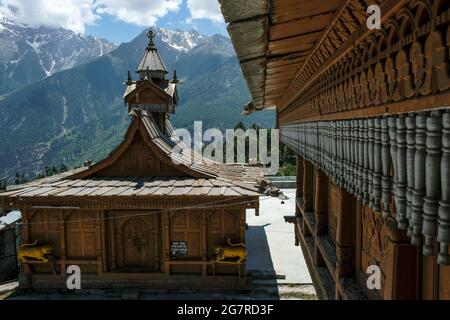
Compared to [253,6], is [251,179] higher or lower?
lower

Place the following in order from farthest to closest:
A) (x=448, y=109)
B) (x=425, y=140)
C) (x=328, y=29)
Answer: (x=328, y=29) → (x=425, y=140) → (x=448, y=109)

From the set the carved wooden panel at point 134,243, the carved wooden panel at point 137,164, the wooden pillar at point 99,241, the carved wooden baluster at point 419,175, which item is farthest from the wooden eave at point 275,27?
the wooden pillar at point 99,241

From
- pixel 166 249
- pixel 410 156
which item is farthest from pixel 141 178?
pixel 410 156

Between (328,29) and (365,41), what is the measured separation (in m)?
0.91

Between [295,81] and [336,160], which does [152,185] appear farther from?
[336,160]

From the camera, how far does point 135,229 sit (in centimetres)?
1358

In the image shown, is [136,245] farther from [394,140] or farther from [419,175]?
[419,175]

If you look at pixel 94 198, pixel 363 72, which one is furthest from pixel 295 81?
pixel 94 198

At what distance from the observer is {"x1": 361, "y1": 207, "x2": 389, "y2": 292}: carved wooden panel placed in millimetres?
4414

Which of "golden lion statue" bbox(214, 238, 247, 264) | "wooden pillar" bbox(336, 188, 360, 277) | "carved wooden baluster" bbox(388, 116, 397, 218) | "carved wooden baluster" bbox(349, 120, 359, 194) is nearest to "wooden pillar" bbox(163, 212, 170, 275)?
"golden lion statue" bbox(214, 238, 247, 264)

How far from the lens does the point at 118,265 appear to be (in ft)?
44.7

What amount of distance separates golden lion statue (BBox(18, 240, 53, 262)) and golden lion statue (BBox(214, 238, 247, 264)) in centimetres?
597

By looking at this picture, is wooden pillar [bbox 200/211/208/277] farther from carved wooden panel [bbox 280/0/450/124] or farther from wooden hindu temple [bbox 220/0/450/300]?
carved wooden panel [bbox 280/0/450/124]

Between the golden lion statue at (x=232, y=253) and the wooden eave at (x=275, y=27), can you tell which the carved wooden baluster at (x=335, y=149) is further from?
the golden lion statue at (x=232, y=253)
